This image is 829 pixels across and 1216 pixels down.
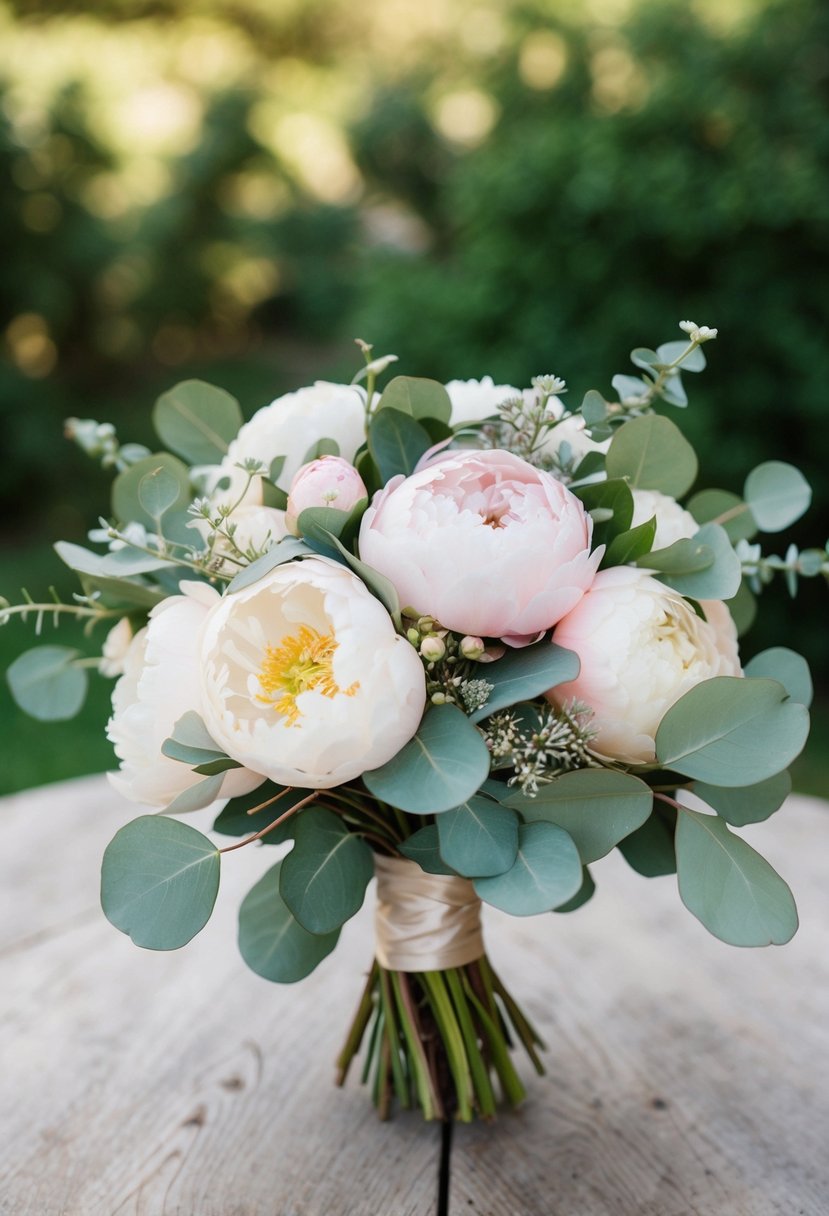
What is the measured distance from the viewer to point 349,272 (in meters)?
6.89

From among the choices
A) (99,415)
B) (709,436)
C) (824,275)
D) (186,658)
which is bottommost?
(99,415)

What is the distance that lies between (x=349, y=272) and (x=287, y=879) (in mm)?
6598

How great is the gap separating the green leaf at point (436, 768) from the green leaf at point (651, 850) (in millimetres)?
224

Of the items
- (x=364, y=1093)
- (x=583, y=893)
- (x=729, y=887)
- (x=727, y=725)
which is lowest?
(x=364, y=1093)

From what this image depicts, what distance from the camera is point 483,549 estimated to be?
2.24ft

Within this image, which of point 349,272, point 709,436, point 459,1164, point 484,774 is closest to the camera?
point 484,774

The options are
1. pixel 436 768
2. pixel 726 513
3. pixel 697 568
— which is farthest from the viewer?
pixel 726 513

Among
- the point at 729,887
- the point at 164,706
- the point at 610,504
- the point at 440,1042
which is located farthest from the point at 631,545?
the point at 440,1042

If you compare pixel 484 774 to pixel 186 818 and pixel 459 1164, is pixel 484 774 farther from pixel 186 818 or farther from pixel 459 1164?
pixel 186 818

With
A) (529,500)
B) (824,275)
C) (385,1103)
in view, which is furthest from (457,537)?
(824,275)

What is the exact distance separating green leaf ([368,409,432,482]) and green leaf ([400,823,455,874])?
0.85ft

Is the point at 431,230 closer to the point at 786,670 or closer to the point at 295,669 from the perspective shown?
the point at 786,670

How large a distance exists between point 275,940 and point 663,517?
0.45 meters

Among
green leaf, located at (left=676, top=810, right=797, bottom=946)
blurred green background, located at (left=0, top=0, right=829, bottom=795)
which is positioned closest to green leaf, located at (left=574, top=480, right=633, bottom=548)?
green leaf, located at (left=676, top=810, right=797, bottom=946)
